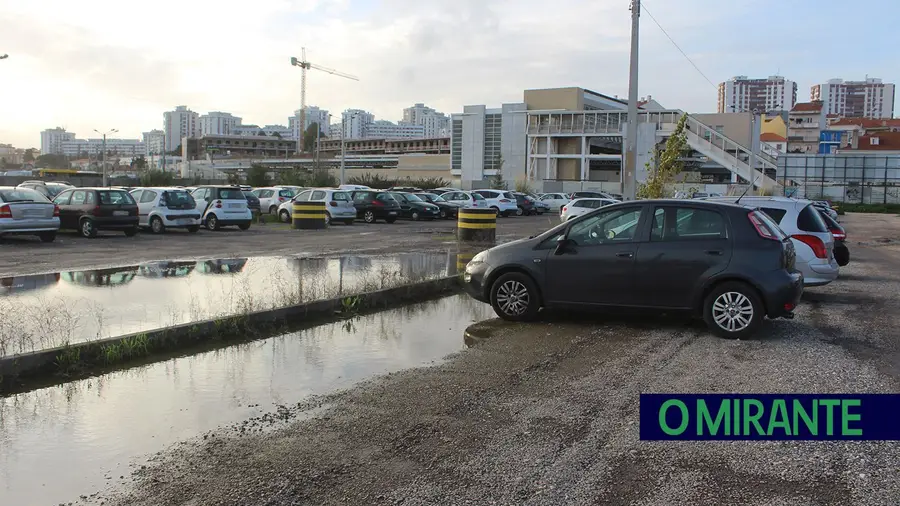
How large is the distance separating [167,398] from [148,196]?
1979cm

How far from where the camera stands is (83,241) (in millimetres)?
21234

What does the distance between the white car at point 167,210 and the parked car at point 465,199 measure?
18.9 m

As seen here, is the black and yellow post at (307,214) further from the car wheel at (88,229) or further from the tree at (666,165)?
the tree at (666,165)

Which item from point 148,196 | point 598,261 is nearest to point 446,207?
point 148,196

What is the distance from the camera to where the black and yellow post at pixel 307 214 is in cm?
2789

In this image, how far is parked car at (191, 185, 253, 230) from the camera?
1035 inches

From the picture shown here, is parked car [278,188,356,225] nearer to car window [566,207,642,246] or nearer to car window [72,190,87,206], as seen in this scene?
car window [72,190,87,206]

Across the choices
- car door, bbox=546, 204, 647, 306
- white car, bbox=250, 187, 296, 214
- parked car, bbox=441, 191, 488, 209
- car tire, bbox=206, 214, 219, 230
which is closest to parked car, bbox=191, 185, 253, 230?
car tire, bbox=206, 214, 219, 230

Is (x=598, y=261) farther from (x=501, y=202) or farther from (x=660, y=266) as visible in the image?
(x=501, y=202)

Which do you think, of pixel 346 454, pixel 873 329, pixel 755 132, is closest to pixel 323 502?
pixel 346 454

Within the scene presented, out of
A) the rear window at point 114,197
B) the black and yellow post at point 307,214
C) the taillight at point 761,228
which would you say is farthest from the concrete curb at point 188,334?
the black and yellow post at point 307,214

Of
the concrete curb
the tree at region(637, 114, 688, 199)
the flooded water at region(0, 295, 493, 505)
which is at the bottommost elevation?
the flooded water at region(0, 295, 493, 505)

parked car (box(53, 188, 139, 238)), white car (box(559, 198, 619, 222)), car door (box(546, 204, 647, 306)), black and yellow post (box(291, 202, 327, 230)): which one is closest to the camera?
car door (box(546, 204, 647, 306))

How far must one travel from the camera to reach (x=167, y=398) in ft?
21.7
